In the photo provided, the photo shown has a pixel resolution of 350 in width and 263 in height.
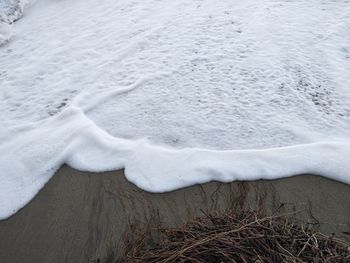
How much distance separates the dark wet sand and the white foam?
82 millimetres

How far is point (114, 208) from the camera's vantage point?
215 cm

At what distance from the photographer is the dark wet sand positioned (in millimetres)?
1963

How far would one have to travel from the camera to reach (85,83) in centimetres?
328

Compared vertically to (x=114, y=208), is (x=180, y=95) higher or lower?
higher

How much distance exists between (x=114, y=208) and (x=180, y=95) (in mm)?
1188

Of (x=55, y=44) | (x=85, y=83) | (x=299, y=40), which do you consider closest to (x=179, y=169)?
(x=85, y=83)

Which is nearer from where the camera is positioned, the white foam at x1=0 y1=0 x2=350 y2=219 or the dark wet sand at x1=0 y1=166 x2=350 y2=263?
the dark wet sand at x1=0 y1=166 x2=350 y2=263

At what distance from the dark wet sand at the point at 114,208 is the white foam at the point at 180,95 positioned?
3.2 inches

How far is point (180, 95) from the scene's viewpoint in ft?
9.76

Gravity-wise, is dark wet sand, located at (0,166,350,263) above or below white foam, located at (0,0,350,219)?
below

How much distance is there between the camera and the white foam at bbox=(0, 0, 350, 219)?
236cm

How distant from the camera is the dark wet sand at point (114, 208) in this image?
6.44ft

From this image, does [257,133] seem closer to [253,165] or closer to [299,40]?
[253,165]

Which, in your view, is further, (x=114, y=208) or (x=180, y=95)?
(x=180, y=95)
